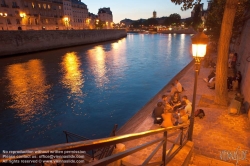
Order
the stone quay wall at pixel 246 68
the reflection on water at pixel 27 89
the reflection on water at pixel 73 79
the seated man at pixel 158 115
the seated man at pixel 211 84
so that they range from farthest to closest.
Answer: the reflection on water at pixel 73 79 → the reflection on water at pixel 27 89 → the seated man at pixel 211 84 → the stone quay wall at pixel 246 68 → the seated man at pixel 158 115

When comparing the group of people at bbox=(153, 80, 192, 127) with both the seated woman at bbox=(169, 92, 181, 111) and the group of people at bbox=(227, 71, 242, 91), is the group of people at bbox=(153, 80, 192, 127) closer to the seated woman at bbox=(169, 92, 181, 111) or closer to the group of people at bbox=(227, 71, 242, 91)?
the seated woman at bbox=(169, 92, 181, 111)

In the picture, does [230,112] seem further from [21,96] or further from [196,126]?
[21,96]

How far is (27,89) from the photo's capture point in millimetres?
19984

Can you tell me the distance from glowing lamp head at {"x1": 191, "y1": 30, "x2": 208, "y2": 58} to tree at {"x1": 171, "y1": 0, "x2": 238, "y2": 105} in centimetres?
436

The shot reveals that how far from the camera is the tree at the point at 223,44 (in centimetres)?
870

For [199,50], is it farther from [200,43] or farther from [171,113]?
[171,113]

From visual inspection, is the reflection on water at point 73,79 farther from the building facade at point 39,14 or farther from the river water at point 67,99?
the building facade at point 39,14

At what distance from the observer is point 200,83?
14.2 meters

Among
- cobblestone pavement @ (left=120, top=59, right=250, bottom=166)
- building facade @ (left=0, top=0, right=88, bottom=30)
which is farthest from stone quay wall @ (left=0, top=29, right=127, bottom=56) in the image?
cobblestone pavement @ (left=120, top=59, right=250, bottom=166)

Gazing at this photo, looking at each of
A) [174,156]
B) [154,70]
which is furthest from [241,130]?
[154,70]

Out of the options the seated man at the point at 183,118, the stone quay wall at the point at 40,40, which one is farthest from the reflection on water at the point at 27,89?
the seated man at the point at 183,118

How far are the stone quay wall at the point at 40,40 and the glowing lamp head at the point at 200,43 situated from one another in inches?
1639

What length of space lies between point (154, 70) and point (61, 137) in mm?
20134

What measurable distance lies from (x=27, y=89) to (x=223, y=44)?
20.3 metres
